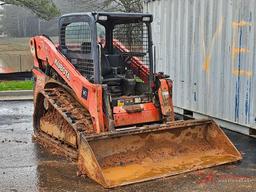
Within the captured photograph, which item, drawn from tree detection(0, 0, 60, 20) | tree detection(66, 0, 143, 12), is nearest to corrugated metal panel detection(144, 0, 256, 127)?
tree detection(66, 0, 143, 12)

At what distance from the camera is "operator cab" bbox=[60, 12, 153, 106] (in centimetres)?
683

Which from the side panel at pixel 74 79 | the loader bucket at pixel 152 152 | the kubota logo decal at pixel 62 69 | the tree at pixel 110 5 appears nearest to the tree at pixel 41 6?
the tree at pixel 110 5

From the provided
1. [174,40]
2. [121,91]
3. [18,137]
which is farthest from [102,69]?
[174,40]

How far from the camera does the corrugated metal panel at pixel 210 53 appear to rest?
26.7 ft

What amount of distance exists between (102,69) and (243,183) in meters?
2.85

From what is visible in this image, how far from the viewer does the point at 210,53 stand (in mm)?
9188

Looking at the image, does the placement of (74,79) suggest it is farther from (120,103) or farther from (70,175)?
(70,175)

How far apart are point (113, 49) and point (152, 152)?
221 centimetres

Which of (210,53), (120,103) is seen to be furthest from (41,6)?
(120,103)

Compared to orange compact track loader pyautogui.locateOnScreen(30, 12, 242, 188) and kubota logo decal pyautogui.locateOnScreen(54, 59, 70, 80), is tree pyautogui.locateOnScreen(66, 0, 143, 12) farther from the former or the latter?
kubota logo decal pyautogui.locateOnScreen(54, 59, 70, 80)

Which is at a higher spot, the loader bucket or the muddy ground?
the loader bucket

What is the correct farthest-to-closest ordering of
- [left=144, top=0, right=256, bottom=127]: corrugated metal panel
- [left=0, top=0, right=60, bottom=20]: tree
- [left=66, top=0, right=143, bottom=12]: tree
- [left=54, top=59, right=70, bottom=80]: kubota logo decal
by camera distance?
[left=0, top=0, right=60, bottom=20]: tree → [left=66, top=0, right=143, bottom=12]: tree → [left=144, top=0, right=256, bottom=127]: corrugated metal panel → [left=54, top=59, right=70, bottom=80]: kubota logo decal

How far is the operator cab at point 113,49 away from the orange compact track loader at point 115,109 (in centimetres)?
1

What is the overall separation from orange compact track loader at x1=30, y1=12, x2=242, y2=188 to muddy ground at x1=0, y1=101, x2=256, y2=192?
147 mm
